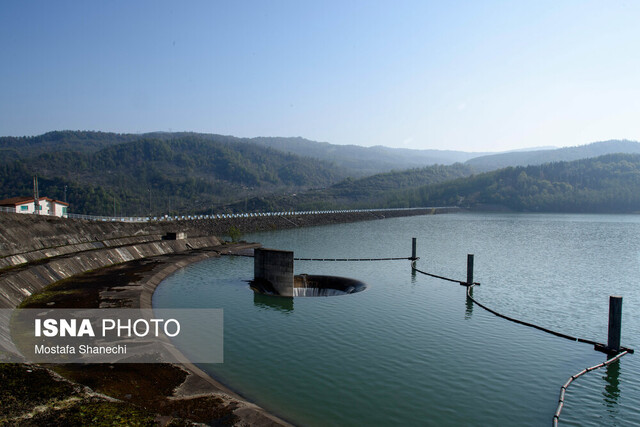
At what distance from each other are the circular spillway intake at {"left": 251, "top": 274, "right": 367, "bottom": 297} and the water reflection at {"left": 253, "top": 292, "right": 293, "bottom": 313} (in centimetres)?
90

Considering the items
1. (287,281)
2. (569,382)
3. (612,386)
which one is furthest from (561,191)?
(569,382)

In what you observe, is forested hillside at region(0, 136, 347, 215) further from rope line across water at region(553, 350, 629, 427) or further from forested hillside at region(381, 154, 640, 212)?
rope line across water at region(553, 350, 629, 427)

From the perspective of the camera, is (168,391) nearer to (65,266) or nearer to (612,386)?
(612,386)

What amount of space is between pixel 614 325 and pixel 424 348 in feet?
26.8

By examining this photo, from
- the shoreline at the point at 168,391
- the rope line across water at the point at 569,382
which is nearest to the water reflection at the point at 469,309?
the rope line across water at the point at 569,382

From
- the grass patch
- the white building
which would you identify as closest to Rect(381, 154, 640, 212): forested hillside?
the white building

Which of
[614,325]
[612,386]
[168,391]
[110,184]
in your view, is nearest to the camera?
[168,391]

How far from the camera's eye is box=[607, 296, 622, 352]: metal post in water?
17984 millimetres

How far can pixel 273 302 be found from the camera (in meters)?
28.0

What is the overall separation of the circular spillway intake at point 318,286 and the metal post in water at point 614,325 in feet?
50.6

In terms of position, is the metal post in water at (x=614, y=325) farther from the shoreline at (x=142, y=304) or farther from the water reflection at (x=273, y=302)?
the water reflection at (x=273, y=302)

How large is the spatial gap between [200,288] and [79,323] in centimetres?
1222

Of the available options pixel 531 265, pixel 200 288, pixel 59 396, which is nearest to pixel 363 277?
pixel 200 288

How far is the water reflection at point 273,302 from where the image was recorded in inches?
1040
